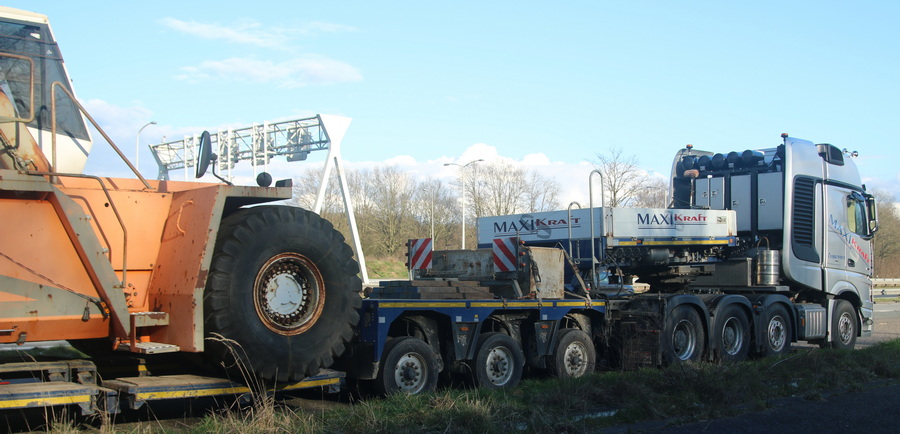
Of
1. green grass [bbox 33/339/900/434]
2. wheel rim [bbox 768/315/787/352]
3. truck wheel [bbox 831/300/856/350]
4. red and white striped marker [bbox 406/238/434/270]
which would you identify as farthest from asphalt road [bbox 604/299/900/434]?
truck wheel [bbox 831/300/856/350]

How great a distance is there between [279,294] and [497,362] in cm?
398

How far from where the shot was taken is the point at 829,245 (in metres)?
14.8

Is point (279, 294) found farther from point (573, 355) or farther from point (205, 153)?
point (573, 355)

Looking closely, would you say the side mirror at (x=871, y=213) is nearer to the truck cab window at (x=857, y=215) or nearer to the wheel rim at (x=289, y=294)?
the truck cab window at (x=857, y=215)

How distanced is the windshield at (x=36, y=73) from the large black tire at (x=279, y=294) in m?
1.46

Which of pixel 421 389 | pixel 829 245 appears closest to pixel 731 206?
pixel 829 245

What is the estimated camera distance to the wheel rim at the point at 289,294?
6.39 m

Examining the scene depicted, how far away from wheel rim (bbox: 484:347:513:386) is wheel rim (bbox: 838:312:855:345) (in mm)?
8354

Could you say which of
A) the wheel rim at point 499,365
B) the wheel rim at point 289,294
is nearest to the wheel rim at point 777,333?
the wheel rim at point 499,365

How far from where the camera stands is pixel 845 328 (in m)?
15.4

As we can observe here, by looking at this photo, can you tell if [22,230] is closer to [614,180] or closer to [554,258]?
[554,258]

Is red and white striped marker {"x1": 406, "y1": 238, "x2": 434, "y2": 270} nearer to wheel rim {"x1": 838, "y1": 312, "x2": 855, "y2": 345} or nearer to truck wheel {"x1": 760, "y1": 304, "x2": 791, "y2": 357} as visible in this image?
truck wheel {"x1": 760, "y1": 304, "x2": 791, "y2": 357}

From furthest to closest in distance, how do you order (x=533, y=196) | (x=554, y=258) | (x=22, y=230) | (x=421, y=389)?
(x=533, y=196)
(x=554, y=258)
(x=421, y=389)
(x=22, y=230)

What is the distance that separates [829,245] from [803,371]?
16.9 feet
